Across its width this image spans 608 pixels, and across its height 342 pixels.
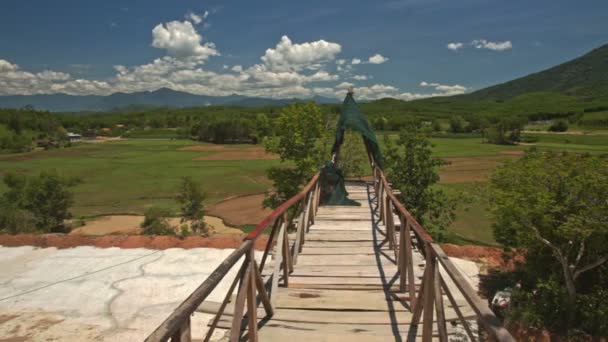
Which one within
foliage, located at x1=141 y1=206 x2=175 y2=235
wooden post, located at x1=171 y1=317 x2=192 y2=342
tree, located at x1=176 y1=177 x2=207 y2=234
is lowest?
foliage, located at x1=141 y1=206 x2=175 y2=235

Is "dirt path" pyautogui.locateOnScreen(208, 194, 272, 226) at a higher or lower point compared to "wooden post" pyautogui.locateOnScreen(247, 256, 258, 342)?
lower

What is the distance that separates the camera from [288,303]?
12.8ft

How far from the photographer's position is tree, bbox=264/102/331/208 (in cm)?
2076

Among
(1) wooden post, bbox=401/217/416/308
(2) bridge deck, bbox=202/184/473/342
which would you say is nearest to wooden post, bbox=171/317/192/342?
(2) bridge deck, bbox=202/184/473/342

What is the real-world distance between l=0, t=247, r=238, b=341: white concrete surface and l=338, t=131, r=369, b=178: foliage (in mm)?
13966

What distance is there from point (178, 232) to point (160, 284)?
14.5 m

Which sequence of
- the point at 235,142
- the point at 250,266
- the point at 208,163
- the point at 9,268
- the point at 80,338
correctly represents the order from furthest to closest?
the point at 235,142, the point at 208,163, the point at 9,268, the point at 80,338, the point at 250,266

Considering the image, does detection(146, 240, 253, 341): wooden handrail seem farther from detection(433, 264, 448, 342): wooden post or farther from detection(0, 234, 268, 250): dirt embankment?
detection(0, 234, 268, 250): dirt embankment

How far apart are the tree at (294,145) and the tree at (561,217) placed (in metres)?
11.8

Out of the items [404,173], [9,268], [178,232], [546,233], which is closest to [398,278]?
[546,233]

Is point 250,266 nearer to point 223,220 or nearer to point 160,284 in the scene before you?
point 160,284

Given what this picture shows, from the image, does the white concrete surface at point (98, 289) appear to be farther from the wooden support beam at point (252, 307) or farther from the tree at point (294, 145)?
the tree at point (294, 145)

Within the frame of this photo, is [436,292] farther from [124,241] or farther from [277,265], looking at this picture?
[124,241]

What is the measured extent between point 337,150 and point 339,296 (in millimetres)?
7763
